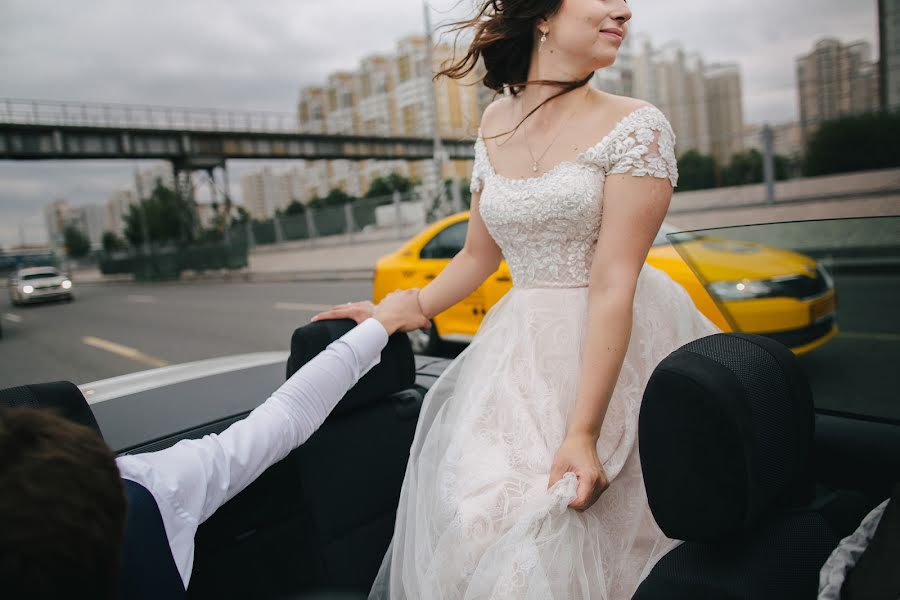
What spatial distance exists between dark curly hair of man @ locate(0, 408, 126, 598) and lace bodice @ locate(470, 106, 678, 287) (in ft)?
3.33

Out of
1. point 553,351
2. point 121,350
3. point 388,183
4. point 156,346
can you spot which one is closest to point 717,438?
point 553,351

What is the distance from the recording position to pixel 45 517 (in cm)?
60

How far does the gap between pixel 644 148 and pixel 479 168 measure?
0.49 meters

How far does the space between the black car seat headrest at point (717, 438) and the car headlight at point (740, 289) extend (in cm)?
47

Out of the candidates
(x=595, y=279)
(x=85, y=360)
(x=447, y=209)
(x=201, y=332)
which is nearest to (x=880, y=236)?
(x=595, y=279)

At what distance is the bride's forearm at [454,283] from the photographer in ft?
5.83

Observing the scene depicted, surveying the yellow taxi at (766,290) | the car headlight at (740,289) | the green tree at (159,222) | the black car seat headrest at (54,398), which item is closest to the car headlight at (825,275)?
the yellow taxi at (766,290)

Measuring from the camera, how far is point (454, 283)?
179 centimetres

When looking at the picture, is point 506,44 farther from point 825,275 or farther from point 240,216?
point 240,216

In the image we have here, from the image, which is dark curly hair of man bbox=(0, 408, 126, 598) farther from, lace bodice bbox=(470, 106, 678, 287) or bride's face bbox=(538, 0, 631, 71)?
bride's face bbox=(538, 0, 631, 71)

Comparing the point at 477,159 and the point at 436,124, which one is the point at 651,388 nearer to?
the point at 477,159

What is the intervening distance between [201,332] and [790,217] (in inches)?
187

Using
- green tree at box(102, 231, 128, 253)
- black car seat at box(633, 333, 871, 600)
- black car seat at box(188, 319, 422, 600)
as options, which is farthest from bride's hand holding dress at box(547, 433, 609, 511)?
green tree at box(102, 231, 128, 253)

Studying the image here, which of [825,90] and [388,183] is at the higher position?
[388,183]
